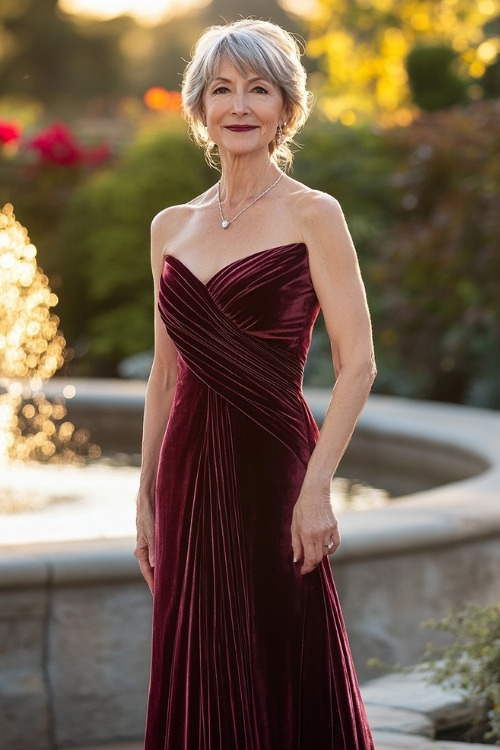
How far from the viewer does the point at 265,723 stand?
253cm

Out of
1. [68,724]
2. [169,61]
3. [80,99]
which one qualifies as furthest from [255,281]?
[169,61]

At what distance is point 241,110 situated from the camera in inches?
98.3

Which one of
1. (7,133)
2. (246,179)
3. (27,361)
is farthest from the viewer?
(7,133)

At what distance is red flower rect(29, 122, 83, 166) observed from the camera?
42.9ft

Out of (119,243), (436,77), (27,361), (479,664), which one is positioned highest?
(436,77)

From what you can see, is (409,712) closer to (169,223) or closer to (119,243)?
(169,223)

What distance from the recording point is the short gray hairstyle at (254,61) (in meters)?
2.48

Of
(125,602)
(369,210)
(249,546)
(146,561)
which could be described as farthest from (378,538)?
(369,210)

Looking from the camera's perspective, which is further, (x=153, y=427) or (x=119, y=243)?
(x=119, y=243)

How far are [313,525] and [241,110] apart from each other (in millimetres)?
788

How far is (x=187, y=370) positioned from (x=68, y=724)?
1.82 m

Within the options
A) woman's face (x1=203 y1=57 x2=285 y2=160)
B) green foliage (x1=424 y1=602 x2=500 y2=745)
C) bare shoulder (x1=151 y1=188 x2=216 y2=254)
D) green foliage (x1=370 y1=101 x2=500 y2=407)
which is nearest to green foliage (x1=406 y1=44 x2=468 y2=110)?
green foliage (x1=370 y1=101 x2=500 y2=407)

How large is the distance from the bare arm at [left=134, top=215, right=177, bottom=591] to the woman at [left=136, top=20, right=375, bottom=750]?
15 cm

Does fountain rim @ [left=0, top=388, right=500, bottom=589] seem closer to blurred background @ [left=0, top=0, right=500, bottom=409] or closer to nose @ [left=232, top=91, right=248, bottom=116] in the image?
nose @ [left=232, top=91, right=248, bottom=116]
